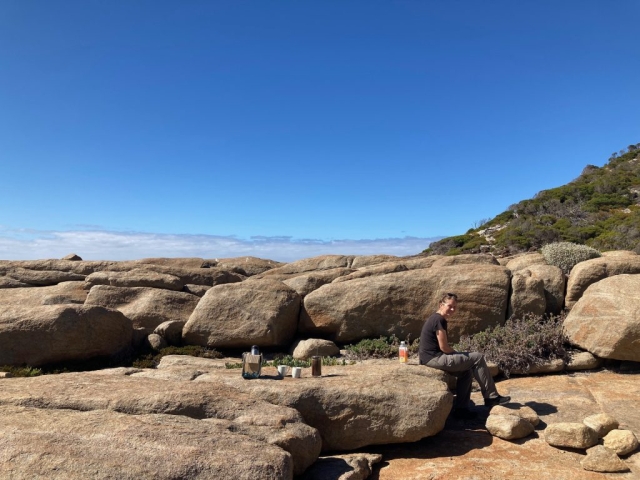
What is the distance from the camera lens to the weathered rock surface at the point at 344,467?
7270mm

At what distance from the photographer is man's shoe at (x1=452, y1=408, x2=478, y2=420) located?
9784 millimetres

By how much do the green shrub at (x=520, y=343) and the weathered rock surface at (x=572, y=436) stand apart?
14.4 ft

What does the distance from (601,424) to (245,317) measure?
10644mm

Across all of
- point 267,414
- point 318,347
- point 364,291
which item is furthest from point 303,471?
point 364,291

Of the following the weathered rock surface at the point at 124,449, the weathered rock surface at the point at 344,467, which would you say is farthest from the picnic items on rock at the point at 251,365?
the weathered rock surface at the point at 124,449

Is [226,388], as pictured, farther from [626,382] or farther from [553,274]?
[553,274]

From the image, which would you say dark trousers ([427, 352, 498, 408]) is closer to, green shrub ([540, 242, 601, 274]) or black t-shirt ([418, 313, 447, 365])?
Answer: black t-shirt ([418, 313, 447, 365])

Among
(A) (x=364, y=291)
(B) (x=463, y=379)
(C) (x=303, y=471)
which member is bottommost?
(C) (x=303, y=471)

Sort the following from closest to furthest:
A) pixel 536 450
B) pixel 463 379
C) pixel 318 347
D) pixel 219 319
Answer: pixel 536 450
pixel 463 379
pixel 318 347
pixel 219 319

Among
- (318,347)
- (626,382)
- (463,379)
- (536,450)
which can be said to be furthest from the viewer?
(318,347)

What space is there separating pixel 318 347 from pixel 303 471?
26.1 ft

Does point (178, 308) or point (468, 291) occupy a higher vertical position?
point (468, 291)

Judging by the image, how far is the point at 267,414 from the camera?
744 centimetres

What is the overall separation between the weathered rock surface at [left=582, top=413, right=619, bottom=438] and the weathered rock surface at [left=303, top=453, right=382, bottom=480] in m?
3.55
